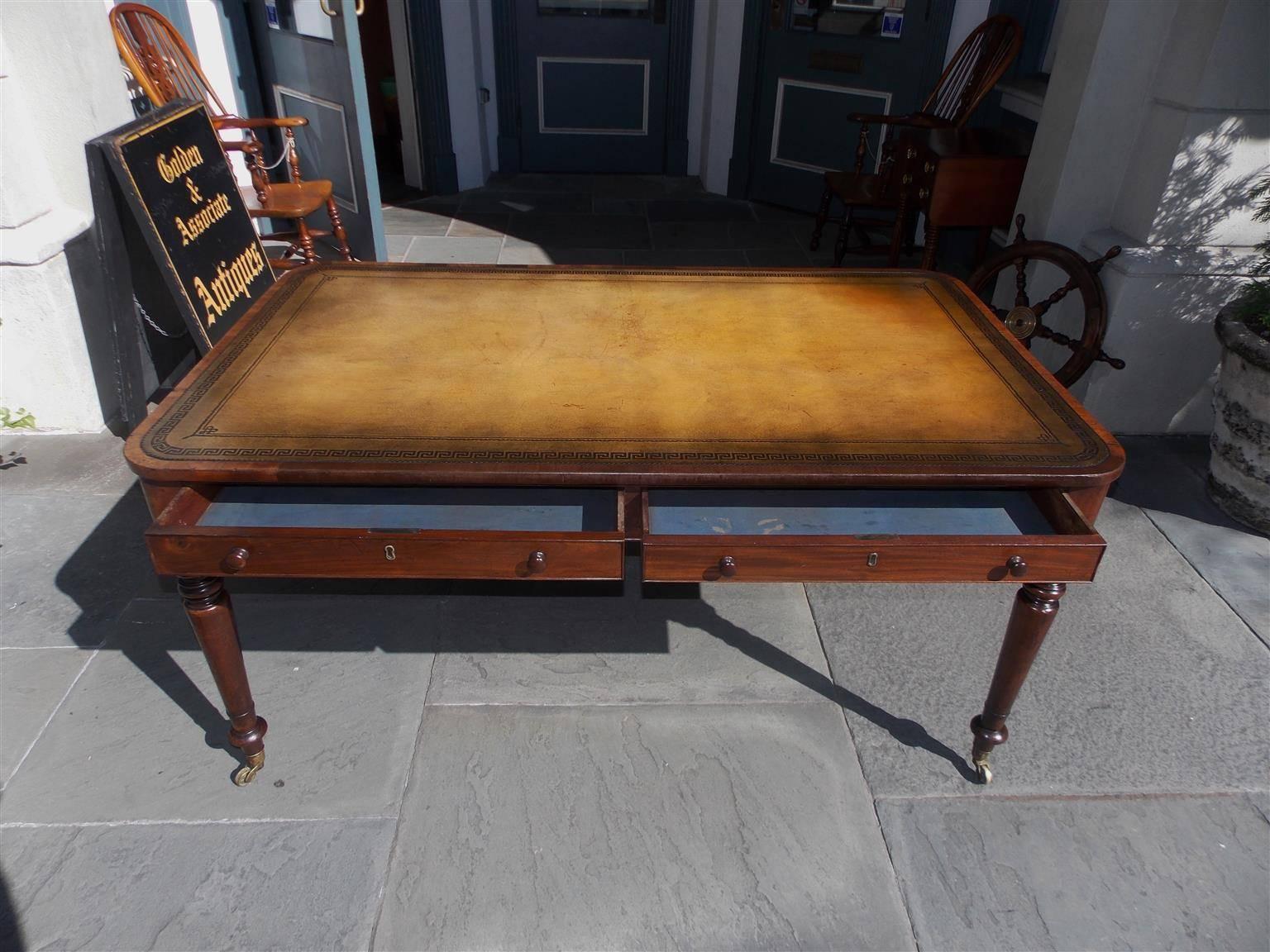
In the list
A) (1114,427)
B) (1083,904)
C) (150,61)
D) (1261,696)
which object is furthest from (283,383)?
(1114,427)

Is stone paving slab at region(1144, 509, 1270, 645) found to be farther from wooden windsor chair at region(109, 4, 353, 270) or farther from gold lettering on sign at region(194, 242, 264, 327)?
wooden windsor chair at region(109, 4, 353, 270)

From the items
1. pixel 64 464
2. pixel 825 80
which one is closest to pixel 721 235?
pixel 825 80

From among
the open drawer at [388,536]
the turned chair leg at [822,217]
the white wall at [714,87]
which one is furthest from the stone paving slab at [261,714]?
the white wall at [714,87]

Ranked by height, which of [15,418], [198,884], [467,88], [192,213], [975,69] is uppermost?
[975,69]

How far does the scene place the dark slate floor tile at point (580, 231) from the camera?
229 inches

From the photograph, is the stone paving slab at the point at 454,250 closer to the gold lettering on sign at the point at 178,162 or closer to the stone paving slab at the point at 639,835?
the gold lettering on sign at the point at 178,162

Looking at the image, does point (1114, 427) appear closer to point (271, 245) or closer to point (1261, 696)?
point (1261, 696)

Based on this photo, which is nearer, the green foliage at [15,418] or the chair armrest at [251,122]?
the green foliage at [15,418]

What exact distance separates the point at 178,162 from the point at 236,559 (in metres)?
1.91

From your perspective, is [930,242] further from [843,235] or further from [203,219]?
[203,219]

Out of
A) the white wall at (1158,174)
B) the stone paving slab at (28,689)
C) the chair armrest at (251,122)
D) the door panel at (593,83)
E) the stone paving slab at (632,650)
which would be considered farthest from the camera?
the door panel at (593,83)

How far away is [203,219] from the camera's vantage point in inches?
120

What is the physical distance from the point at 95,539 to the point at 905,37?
528 centimetres

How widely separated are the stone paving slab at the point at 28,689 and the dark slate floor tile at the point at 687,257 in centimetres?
381
